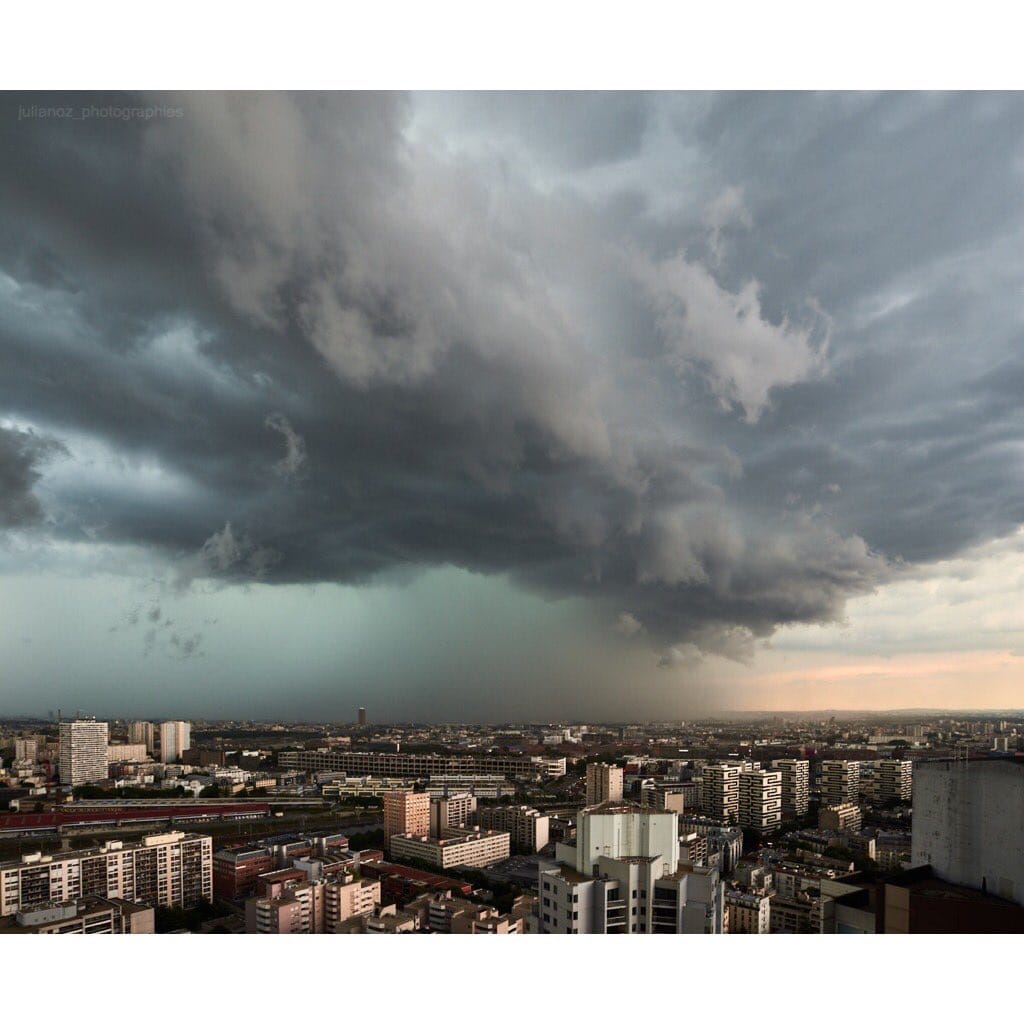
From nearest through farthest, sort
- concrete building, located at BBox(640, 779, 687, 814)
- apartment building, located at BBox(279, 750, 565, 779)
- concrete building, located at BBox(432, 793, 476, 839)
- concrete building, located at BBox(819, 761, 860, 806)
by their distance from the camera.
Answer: concrete building, located at BBox(640, 779, 687, 814)
concrete building, located at BBox(432, 793, 476, 839)
apartment building, located at BBox(279, 750, 565, 779)
concrete building, located at BBox(819, 761, 860, 806)

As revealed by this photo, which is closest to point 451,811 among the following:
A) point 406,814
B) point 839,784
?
point 406,814

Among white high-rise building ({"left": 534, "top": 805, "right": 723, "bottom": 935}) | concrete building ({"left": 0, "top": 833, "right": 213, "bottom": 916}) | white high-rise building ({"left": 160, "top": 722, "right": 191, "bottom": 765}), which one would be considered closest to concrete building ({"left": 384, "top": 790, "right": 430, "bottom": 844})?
concrete building ({"left": 0, "top": 833, "right": 213, "bottom": 916})

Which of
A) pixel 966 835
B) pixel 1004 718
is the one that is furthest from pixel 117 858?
pixel 1004 718

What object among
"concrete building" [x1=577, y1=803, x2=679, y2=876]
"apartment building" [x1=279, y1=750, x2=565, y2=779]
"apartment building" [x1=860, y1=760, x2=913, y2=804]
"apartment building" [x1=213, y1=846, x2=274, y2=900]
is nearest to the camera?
"concrete building" [x1=577, y1=803, x2=679, y2=876]

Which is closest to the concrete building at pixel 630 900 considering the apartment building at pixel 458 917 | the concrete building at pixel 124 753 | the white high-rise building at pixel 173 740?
the apartment building at pixel 458 917

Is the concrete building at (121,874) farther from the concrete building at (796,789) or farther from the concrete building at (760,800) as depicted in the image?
the concrete building at (796,789)

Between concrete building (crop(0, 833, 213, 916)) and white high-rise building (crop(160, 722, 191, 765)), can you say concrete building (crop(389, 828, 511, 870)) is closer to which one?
concrete building (crop(0, 833, 213, 916))

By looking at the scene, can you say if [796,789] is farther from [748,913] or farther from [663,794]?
[748,913]
